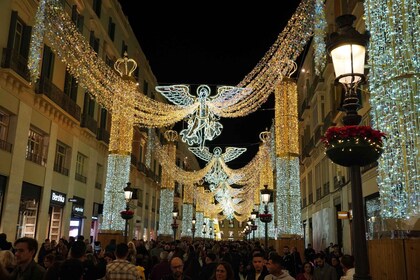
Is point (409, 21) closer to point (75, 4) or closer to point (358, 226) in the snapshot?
point (358, 226)

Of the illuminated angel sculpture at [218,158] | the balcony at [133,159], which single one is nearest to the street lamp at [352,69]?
the illuminated angel sculpture at [218,158]

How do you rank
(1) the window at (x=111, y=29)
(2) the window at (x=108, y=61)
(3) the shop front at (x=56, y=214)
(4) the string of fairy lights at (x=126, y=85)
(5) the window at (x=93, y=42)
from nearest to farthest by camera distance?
(4) the string of fairy lights at (x=126, y=85), (3) the shop front at (x=56, y=214), (5) the window at (x=93, y=42), (2) the window at (x=108, y=61), (1) the window at (x=111, y=29)

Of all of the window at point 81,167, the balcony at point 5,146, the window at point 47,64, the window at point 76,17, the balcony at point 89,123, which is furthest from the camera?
the window at point 81,167

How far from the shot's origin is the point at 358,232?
5039 millimetres

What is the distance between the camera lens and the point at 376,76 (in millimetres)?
8414

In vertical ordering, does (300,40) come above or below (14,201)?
above

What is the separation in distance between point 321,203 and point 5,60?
23142 millimetres

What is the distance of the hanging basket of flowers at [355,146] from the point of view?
5.41 m

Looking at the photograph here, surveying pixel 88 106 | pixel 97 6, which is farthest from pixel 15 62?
pixel 97 6

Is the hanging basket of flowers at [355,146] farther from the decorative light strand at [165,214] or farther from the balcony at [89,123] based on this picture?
the decorative light strand at [165,214]

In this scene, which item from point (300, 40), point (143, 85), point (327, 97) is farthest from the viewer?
point (143, 85)

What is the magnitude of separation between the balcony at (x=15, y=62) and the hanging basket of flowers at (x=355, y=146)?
637 inches

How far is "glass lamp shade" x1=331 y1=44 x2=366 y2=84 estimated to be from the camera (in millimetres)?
5527

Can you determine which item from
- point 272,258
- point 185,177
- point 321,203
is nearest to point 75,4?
point 185,177
